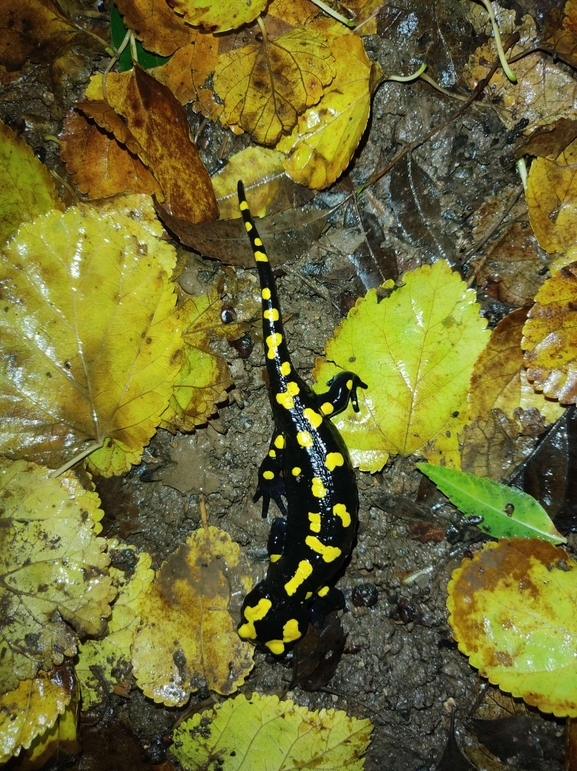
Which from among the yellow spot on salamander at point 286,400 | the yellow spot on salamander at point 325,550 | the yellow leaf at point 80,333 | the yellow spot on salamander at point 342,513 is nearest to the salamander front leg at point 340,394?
the yellow spot on salamander at point 286,400

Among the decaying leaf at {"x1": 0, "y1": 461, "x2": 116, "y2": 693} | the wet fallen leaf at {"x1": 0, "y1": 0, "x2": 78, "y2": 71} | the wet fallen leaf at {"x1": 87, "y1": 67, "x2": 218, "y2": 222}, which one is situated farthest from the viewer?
the wet fallen leaf at {"x1": 0, "y1": 0, "x2": 78, "y2": 71}

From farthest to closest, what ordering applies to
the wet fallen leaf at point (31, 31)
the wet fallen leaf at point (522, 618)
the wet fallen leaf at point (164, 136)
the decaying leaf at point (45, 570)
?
the wet fallen leaf at point (31, 31) → the wet fallen leaf at point (164, 136) → the decaying leaf at point (45, 570) → the wet fallen leaf at point (522, 618)

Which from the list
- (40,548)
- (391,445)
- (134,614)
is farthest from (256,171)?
(134,614)

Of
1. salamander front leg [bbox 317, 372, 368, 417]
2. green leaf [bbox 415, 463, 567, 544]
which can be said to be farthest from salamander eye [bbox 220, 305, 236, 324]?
green leaf [bbox 415, 463, 567, 544]

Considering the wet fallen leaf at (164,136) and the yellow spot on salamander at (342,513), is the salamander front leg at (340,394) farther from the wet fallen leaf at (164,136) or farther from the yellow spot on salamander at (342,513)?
the wet fallen leaf at (164,136)

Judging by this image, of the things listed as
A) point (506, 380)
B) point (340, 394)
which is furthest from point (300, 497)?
point (506, 380)

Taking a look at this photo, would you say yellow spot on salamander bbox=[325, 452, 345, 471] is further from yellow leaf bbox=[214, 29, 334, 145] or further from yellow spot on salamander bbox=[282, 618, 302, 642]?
yellow leaf bbox=[214, 29, 334, 145]

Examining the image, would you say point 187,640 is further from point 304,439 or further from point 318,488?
point 304,439
